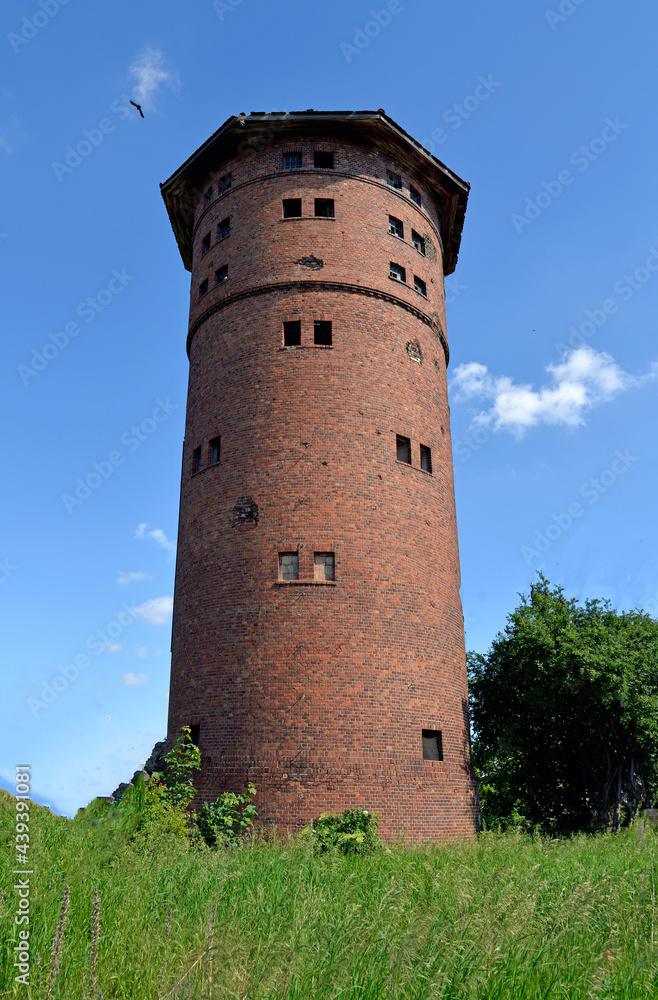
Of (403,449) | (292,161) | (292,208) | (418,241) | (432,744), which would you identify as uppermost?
(292,161)

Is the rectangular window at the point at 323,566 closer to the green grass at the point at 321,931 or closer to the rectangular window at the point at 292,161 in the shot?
the green grass at the point at 321,931

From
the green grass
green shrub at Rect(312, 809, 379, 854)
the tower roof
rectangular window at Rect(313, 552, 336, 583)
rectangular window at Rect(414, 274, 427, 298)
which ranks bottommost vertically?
green shrub at Rect(312, 809, 379, 854)

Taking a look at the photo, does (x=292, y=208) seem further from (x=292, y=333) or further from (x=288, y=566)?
(x=288, y=566)

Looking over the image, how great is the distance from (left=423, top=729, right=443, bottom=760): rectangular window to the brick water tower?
0.05 meters

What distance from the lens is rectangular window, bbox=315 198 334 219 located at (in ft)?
67.9

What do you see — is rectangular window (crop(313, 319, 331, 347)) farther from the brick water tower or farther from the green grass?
the green grass

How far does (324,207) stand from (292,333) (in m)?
4.59

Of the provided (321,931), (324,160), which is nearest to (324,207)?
(324,160)

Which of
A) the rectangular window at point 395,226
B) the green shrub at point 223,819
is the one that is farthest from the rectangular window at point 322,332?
the green shrub at point 223,819

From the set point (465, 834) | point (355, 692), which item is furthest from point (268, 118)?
point (465, 834)

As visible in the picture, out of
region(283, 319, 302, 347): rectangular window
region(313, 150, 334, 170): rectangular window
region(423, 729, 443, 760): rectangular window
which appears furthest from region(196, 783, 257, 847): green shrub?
region(313, 150, 334, 170): rectangular window

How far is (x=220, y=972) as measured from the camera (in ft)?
13.8

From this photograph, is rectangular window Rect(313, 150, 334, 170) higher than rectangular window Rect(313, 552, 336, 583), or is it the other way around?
rectangular window Rect(313, 150, 334, 170)

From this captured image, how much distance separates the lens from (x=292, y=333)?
19516 millimetres
